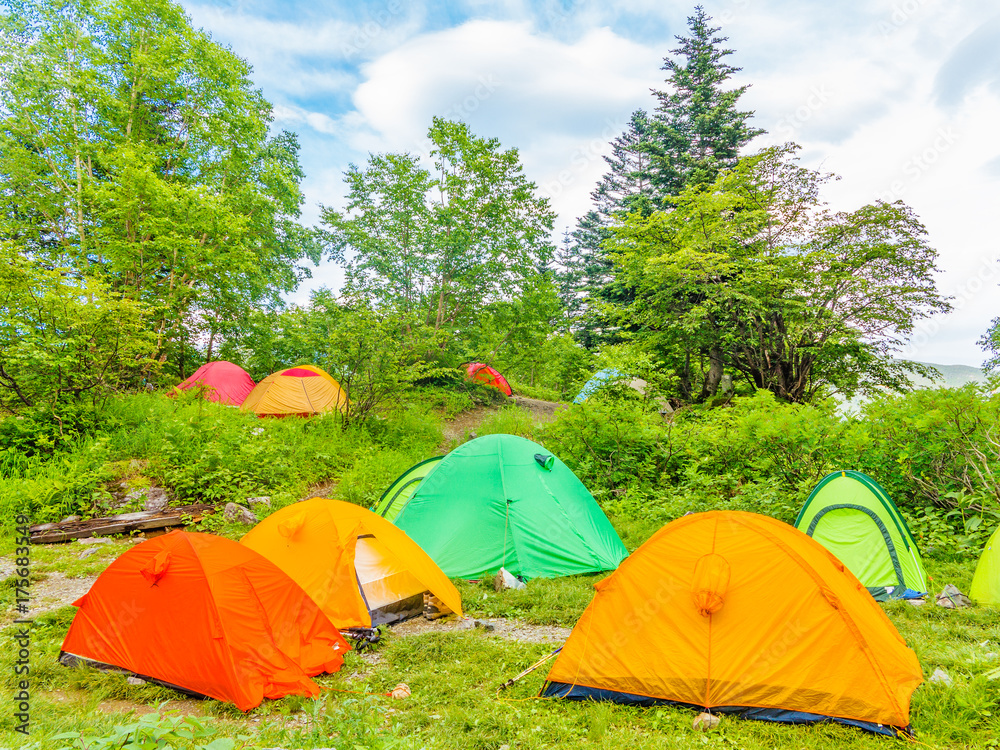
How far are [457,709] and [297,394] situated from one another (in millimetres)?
10704

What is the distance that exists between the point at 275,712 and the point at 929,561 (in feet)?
23.9

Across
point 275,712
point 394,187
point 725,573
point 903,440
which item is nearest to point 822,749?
point 725,573

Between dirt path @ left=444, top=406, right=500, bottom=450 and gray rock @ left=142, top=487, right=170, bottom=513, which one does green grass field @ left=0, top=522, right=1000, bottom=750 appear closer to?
gray rock @ left=142, top=487, right=170, bottom=513

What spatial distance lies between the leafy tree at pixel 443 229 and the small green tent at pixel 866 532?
38.3ft

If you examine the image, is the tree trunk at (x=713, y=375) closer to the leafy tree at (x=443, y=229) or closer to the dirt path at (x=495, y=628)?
the leafy tree at (x=443, y=229)

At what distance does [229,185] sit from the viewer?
1595 centimetres

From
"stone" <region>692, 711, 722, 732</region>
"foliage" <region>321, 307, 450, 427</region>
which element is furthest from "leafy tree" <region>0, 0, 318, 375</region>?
"stone" <region>692, 711, 722, 732</region>

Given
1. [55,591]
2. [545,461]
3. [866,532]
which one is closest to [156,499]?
[55,591]

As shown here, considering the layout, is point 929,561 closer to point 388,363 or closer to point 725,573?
point 725,573

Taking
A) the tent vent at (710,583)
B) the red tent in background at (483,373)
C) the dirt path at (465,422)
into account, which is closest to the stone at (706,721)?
the tent vent at (710,583)

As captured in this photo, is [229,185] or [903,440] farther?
[229,185]

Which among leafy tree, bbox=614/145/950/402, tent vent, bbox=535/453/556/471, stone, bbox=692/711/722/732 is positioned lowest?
stone, bbox=692/711/722/732

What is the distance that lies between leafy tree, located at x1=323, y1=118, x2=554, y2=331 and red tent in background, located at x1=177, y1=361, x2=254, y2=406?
4150 mm

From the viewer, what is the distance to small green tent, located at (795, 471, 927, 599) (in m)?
5.30
